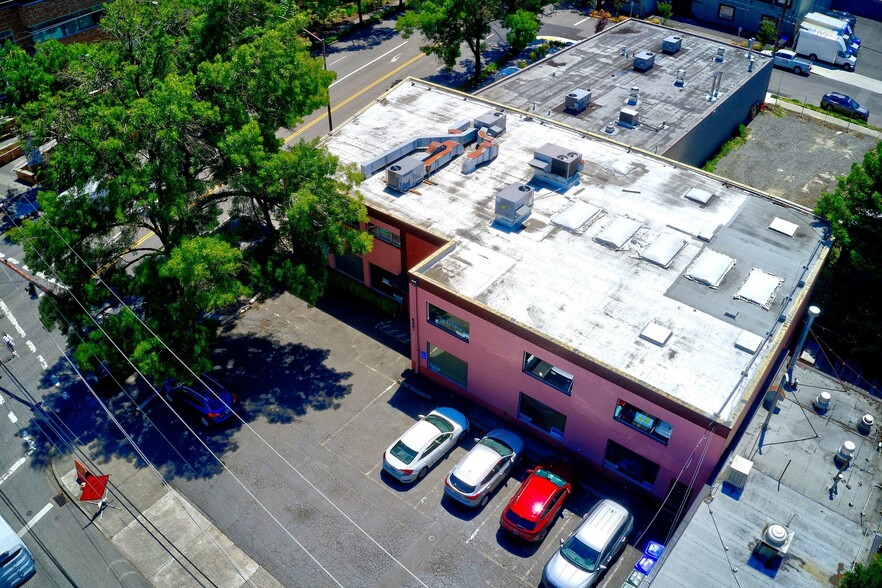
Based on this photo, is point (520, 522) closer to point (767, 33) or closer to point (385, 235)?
point (385, 235)

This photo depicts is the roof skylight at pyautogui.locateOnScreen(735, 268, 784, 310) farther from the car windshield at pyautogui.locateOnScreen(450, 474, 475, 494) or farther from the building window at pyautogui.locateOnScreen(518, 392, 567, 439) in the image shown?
the car windshield at pyautogui.locateOnScreen(450, 474, 475, 494)

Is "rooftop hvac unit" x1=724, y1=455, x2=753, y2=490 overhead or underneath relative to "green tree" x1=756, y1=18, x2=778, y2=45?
underneath

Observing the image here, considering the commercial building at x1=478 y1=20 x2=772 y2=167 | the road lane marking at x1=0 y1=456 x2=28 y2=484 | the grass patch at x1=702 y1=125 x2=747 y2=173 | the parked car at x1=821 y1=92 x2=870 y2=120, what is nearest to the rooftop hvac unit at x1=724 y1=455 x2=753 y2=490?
the commercial building at x1=478 y1=20 x2=772 y2=167

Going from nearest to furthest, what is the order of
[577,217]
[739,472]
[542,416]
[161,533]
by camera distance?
[739,472] < [161,533] < [542,416] < [577,217]

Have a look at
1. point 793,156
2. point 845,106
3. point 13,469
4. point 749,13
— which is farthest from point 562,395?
point 749,13

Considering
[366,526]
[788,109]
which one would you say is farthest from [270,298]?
[788,109]

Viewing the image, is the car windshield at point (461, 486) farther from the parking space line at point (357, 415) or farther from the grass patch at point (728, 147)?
A: the grass patch at point (728, 147)

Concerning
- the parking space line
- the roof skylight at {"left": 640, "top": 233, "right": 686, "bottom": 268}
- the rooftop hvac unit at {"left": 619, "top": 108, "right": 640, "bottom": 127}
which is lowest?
the parking space line
